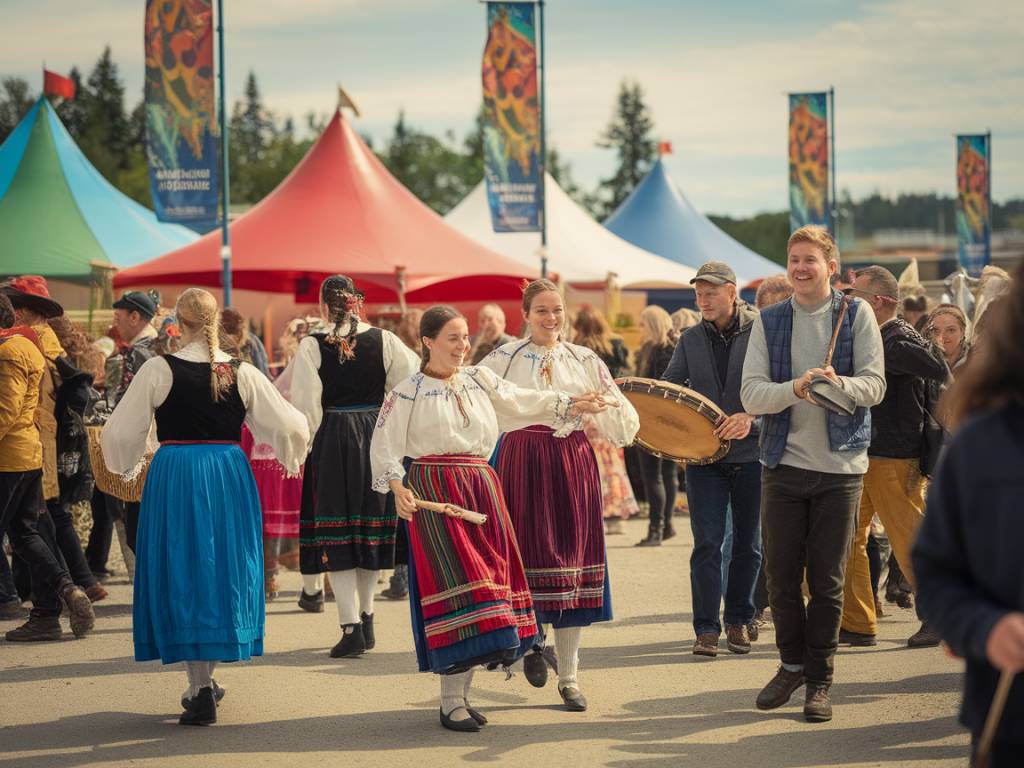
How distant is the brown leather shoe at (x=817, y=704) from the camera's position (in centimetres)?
585

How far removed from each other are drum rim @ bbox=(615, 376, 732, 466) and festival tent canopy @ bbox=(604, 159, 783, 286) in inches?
830

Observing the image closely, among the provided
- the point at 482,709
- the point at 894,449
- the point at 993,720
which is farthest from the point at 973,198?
the point at 993,720

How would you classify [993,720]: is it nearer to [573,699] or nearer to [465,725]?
[465,725]

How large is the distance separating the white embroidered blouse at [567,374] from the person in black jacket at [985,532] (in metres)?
3.66

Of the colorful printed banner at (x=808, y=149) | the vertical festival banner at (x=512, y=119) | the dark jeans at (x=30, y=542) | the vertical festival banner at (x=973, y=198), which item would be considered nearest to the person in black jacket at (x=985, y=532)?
the dark jeans at (x=30, y=542)

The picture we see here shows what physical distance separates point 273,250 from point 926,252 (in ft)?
117

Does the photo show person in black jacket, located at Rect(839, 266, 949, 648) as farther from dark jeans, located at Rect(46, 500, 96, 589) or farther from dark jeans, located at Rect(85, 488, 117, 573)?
dark jeans, located at Rect(85, 488, 117, 573)

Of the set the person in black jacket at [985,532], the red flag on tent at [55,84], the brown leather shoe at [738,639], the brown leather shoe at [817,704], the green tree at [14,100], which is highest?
the green tree at [14,100]

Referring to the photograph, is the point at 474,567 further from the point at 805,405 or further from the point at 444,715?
the point at 805,405

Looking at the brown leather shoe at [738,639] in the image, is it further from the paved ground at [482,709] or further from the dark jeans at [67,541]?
the dark jeans at [67,541]

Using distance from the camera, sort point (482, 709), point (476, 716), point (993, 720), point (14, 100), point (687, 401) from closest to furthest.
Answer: point (993, 720)
point (476, 716)
point (482, 709)
point (687, 401)
point (14, 100)

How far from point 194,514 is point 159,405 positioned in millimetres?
500

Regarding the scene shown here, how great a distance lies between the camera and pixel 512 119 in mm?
18438

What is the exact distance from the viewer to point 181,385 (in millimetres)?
6062
